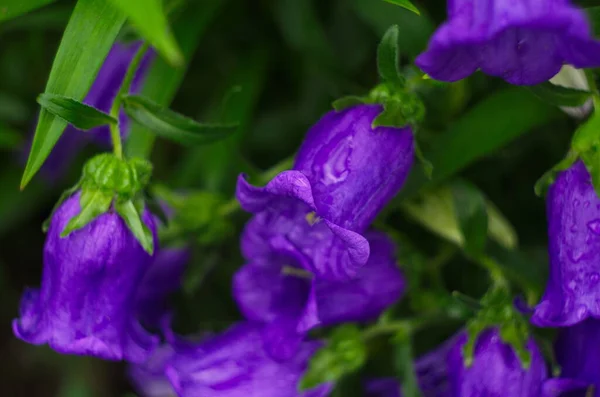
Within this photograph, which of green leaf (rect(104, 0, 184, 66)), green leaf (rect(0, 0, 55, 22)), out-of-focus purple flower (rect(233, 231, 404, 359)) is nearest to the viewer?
green leaf (rect(104, 0, 184, 66))

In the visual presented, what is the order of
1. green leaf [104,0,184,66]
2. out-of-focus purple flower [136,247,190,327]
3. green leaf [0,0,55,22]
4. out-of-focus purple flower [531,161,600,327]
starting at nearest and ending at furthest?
green leaf [104,0,184,66], out-of-focus purple flower [531,161,600,327], green leaf [0,0,55,22], out-of-focus purple flower [136,247,190,327]

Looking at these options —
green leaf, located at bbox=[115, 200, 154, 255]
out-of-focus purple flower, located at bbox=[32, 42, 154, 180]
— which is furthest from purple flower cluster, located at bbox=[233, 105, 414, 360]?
out-of-focus purple flower, located at bbox=[32, 42, 154, 180]

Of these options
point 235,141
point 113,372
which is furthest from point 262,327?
point 113,372

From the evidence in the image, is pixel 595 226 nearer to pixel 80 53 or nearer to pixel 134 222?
pixel 134 222

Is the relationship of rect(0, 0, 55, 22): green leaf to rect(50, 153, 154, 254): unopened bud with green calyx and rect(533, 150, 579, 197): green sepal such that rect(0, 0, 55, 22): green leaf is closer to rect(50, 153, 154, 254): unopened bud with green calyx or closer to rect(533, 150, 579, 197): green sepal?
rect(50, 153, 154, 254): unopened bud with green calyx

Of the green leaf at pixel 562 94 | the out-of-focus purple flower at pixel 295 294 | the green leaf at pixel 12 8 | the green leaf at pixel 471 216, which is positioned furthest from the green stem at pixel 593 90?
the green leaf at pixel 12 8

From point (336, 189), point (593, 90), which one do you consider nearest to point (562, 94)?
point (593, 90)

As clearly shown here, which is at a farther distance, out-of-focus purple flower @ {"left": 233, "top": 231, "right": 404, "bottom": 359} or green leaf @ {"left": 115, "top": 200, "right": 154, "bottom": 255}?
out-of-focus purple flower @ {"left": 233, "top": 231, "right": 404, "bottom": 359}
